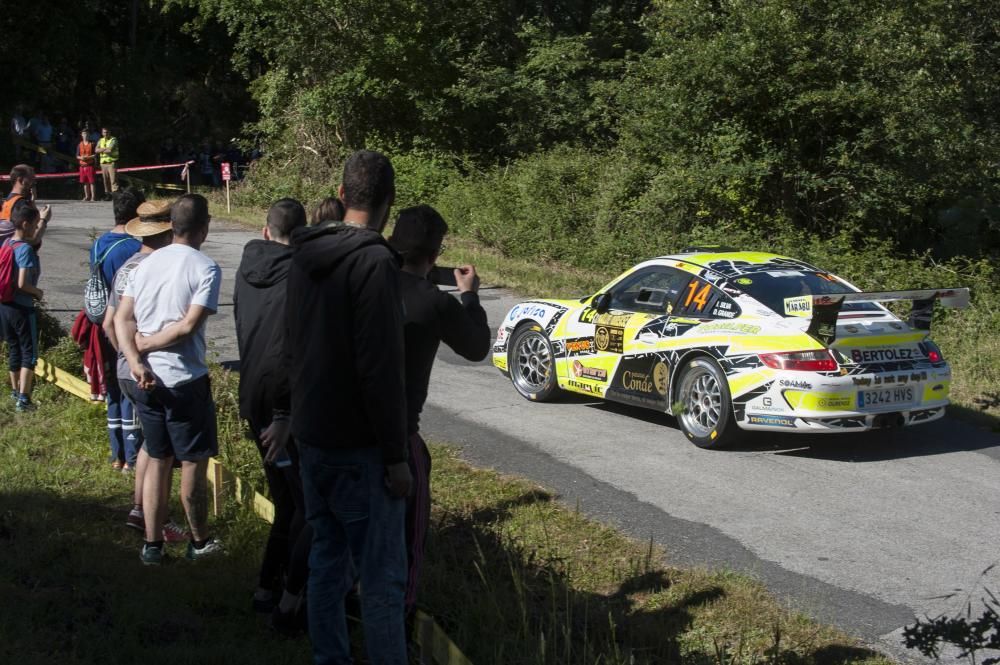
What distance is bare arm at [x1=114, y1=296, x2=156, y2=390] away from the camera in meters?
5.51

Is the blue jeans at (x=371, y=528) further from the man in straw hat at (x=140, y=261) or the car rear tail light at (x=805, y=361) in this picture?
the car rear tail light at (x=805, y=361)

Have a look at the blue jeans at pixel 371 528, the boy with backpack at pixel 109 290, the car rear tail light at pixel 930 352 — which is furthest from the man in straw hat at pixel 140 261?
the car rear tail light at pixel 930 352

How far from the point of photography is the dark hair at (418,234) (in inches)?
174

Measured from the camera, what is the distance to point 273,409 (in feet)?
16.3

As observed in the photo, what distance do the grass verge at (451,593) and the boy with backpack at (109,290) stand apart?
0.65 ft


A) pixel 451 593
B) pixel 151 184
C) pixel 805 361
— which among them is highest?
pixel 151 184

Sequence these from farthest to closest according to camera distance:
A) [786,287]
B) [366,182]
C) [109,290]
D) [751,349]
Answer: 1. [786,287]
2. [751,349]
3. [109,290]
4. [366,182]

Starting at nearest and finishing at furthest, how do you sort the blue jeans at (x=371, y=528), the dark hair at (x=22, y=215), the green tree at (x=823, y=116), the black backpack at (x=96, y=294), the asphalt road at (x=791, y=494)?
the blue jeans at (x=371, y=528), the asphalt road at (x=791, y=494), the black backpack at (x=96, y=294), the dark hair at (x=22, y=215), the green tree at (x=823, y=116)

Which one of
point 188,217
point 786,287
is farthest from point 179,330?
point 786,287

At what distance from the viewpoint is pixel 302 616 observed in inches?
197

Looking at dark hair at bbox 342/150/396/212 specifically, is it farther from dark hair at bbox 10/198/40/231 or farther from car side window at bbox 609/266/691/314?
car side window at bbox 609/266/691/314

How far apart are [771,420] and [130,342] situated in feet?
16.5

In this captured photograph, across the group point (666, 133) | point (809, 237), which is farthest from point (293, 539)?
point (666, 133)

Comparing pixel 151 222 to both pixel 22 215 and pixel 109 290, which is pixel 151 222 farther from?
pixel 22 215
